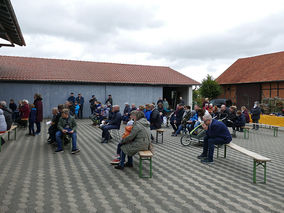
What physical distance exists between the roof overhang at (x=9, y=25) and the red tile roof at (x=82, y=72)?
21.3ft

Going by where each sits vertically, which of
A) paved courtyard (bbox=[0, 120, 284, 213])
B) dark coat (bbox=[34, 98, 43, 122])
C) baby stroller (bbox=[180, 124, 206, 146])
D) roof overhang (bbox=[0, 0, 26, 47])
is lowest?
paved courtyard (bbox=[0, 120, 284, 213])

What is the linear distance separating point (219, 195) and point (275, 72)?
29263 millimetres

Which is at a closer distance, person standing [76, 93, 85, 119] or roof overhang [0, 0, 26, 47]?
roof overhang [0, 0, 26, 47]

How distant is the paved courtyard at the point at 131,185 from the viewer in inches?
178

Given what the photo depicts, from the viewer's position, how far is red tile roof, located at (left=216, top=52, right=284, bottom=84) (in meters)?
30.4

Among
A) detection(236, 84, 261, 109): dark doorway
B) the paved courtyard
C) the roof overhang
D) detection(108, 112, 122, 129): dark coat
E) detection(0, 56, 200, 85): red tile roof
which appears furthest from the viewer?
detection(236, 84, 261, 109): dark doorway

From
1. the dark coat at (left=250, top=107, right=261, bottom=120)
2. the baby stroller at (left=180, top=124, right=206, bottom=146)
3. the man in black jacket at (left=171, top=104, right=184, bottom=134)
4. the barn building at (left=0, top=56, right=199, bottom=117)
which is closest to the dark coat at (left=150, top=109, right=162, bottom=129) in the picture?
the baby stroller at (left=180, top=124, right=206, bottom=146)

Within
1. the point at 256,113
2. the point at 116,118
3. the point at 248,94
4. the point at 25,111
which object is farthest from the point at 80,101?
the point at 248,94

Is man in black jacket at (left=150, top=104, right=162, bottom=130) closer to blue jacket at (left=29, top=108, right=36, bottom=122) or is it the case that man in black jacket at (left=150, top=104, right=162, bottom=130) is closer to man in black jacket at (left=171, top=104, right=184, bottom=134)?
man in black jacket at (left=171, top=104, right=184, bottom=134)

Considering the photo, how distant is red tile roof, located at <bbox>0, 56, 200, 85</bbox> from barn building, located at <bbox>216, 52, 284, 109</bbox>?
950 centimetres

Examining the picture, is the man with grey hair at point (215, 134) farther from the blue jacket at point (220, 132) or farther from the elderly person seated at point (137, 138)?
the elderly person seated at point (137, 138)

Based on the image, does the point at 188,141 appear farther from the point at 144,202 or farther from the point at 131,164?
the point at 144,202

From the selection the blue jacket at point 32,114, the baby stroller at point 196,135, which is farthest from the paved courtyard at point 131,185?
the blue jacket at point 32,114

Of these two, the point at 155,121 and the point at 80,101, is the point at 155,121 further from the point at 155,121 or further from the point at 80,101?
the point at 80,101
